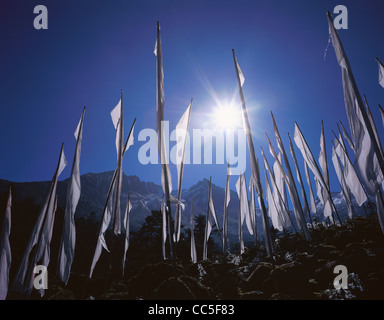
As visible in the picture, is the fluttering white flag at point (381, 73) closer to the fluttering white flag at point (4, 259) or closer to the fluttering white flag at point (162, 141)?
the fluttering white flag at point (162, 141)

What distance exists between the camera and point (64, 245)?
186 inches

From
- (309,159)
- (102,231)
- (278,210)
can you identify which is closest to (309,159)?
(309,159)

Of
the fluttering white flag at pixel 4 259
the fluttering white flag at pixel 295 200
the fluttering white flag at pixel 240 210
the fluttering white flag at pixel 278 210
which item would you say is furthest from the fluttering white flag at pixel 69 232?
the fluttering white flag at pixel 240 210

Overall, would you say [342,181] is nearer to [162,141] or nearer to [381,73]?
[381,73]

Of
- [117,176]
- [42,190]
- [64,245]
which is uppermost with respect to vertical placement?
[42,190]

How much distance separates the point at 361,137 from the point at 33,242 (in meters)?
7.77

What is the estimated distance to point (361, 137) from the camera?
4102 mm

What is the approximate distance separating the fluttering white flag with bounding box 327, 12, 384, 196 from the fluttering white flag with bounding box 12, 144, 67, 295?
6.87 m

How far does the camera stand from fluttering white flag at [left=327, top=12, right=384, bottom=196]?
3.84m

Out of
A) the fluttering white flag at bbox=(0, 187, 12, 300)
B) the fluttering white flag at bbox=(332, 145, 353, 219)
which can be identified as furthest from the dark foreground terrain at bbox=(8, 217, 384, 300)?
the fluttering white flag at bbox=(332, 145, 353, 219)

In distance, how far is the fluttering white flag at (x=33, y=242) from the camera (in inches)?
188

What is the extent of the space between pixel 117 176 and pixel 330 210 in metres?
10.2
